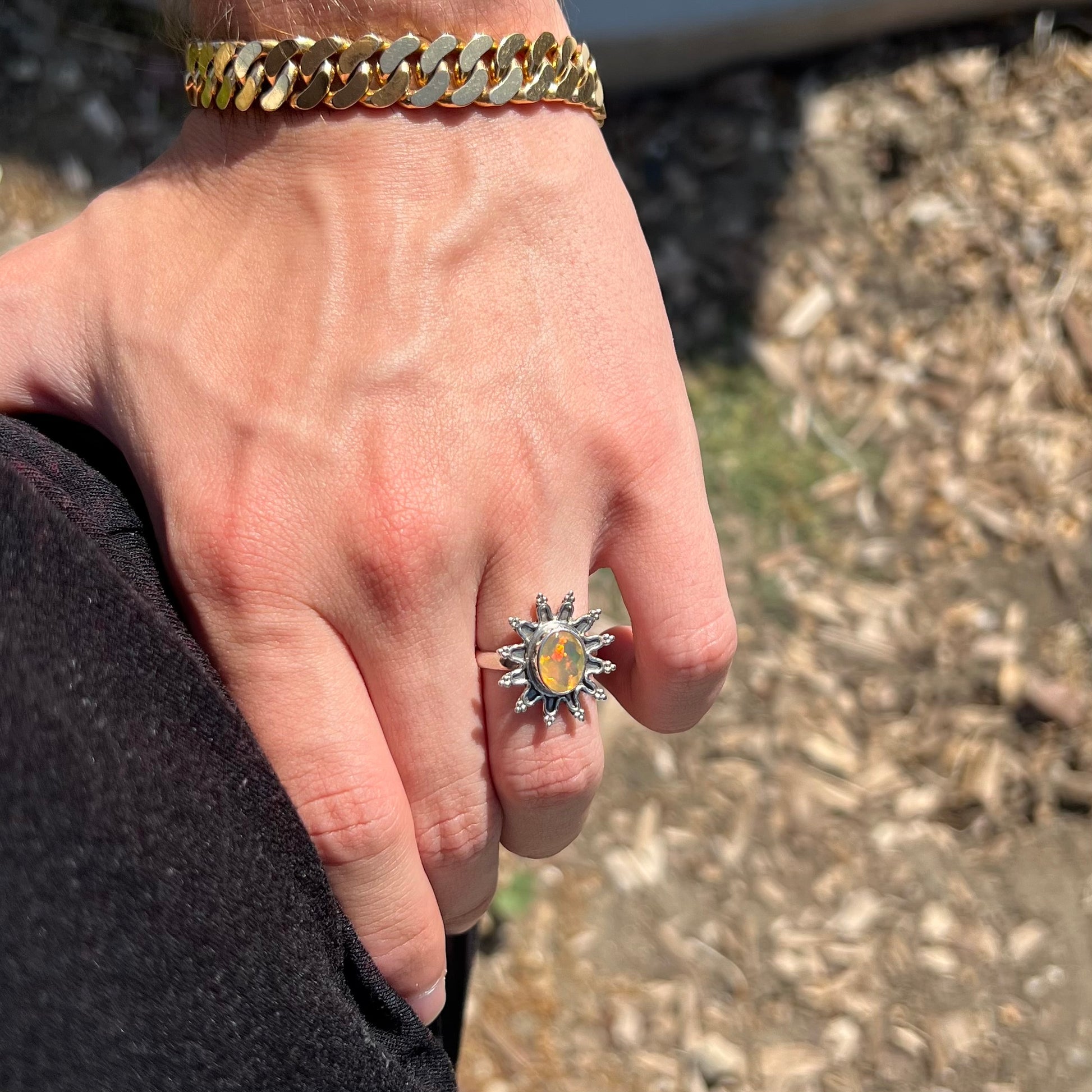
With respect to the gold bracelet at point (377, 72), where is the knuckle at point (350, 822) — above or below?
below

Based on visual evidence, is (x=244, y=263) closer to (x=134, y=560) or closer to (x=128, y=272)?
(x=128, y=272)

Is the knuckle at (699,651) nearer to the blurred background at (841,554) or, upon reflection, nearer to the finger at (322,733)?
→ the finger at (322,733)

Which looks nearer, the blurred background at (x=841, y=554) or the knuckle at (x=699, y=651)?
the knuckle at (x=699, y=651)

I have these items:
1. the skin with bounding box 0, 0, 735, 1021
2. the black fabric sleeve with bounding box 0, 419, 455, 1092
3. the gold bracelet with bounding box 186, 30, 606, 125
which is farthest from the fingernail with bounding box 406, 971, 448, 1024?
the gold bracelet with bounding box 186, 30, 606, 125

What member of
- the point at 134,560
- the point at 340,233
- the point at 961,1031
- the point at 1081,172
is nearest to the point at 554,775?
the point at 134,560

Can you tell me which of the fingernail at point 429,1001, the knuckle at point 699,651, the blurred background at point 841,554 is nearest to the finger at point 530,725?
the knuckle at point 699,651

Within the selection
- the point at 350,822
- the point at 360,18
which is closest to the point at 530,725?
the point at 350,822
